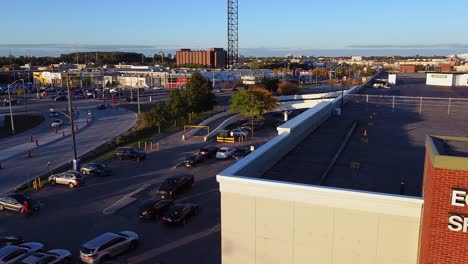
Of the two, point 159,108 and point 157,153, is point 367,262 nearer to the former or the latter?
point 157,153

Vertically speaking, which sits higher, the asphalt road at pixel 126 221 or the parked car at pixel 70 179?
the parked car at pixel 70 179

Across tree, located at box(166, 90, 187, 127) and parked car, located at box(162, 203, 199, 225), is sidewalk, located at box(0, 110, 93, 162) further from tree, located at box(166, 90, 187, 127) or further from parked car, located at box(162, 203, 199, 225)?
parked car, located at box(162, 203, 199, 225)

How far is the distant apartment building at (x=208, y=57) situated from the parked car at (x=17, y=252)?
16598cm

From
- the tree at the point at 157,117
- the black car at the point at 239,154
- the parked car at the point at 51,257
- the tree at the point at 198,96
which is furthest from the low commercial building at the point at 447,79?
the parked car at the point at 51,257

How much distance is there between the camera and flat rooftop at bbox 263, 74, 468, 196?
1097 cm

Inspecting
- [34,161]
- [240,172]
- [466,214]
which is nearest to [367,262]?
[466,214]

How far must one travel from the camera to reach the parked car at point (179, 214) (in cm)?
1948

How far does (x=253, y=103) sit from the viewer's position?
47.1 m

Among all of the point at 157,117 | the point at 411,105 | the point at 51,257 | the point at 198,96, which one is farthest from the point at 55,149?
the point at 411,105

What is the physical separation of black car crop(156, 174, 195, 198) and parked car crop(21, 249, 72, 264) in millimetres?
7765

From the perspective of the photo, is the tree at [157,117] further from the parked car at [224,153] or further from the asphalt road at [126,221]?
the asphalt road at [126,221]

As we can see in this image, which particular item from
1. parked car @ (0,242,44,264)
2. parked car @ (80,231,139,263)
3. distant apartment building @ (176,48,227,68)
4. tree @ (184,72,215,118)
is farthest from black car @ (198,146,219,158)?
distant apartment building @ (176,48,227,68)

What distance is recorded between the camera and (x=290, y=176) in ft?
37.3

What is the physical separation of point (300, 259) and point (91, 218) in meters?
15.0
